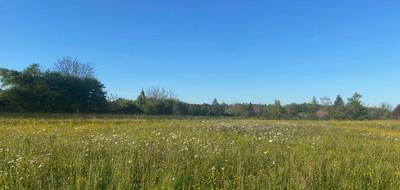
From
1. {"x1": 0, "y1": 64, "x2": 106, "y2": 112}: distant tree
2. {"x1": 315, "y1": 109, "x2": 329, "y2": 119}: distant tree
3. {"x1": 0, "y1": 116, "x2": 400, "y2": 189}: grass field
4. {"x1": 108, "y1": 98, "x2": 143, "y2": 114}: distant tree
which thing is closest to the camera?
{"x1": 0, "y1": 116, "x2": 400, "y2": 189}: grass field

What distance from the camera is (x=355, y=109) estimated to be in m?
74.2

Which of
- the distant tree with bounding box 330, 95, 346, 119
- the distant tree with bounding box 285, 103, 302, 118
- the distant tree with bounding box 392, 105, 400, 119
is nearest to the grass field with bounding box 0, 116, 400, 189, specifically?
the distant tree with bounding box 285, 103, 302, 118

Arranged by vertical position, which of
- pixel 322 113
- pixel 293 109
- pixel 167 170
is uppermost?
pixel 293 109

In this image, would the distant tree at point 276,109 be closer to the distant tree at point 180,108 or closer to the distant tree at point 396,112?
the distant tree at point 180,108

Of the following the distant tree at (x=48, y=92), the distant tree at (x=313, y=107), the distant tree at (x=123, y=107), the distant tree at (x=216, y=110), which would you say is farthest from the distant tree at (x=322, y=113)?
the distant tree at (x=48, y=92)

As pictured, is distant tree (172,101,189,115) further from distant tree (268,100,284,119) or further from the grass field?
the grass field

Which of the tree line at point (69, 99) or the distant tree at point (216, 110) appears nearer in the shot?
the tree line at point (69, 99)

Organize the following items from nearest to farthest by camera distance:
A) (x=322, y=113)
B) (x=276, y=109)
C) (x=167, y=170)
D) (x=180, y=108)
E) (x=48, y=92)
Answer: (x=167, y=170) → (x=48, y=92) → (x=180, y=108) → (x=276, y=109) → (x=322, y=113)

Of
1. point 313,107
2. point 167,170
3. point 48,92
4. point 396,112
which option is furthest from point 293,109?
point 167,170

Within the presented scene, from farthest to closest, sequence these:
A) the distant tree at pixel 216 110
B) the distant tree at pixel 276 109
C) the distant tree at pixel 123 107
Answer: the distant tree at pixel 276 109, the distant tree at pixel 216 110, the distant tree at pixel 123 107

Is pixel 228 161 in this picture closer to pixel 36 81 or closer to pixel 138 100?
pixel 36 81

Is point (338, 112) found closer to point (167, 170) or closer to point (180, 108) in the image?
point (180, 108)

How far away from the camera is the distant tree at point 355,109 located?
7369cm

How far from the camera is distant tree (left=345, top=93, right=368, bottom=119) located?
73.7 metres
